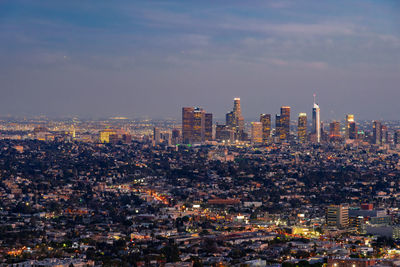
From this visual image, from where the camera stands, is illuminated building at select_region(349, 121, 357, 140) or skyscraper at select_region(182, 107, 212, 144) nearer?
skyscraper at select_region(182, 107, 212, 144)

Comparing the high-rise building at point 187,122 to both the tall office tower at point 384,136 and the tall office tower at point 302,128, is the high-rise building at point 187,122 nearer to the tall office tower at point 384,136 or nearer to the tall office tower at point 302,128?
the tall office tower at point 302,128

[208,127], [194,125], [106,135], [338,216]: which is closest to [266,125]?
[208,127]

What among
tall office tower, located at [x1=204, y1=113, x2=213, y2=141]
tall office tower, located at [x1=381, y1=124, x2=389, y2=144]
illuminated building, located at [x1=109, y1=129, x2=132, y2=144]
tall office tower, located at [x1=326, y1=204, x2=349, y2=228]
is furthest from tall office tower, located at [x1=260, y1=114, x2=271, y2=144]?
tall office tower, located at [x1=326, y1=204, x2=349, y2=228]

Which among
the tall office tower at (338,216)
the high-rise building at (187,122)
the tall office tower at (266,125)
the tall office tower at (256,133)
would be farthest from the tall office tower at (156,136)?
the tall office tower at (338,216)

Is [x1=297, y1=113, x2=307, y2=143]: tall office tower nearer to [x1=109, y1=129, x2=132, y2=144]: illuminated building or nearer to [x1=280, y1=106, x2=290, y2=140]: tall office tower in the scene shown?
[x1=280, y1=106, x2=290, y2=140]: tall office tower

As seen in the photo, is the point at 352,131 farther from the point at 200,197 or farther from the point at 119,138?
the point at 200,197

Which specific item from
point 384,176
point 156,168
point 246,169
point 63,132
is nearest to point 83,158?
point 156,168

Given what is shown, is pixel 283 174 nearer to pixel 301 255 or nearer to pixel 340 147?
pixel 340 147
